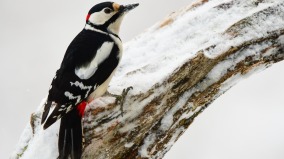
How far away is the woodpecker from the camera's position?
8.95ft

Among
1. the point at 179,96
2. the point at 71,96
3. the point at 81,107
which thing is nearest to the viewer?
the point at 71,96

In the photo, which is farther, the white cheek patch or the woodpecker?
the white cheek patch

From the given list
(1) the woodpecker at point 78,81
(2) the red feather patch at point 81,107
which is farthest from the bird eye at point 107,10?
(2) the red feather patch at point 81,107

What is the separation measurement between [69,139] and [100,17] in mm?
780

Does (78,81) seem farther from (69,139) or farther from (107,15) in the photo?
(107,15)

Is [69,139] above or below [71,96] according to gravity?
below

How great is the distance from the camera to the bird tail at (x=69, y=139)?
2.74 m

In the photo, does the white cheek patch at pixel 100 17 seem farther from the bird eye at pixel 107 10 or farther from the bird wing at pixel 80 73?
the bird wing at pixel 80 73

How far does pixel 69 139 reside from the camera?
2748mm

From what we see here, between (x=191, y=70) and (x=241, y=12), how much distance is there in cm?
53

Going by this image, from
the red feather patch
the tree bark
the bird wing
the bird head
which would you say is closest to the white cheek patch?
the bird head

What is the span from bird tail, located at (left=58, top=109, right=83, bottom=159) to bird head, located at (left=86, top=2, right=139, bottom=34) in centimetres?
63

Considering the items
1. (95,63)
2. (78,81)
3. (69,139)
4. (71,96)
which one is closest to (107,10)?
(95,63)

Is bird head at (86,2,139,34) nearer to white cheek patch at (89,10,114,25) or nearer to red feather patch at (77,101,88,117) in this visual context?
white cheek patch at (89,10,114,25)
